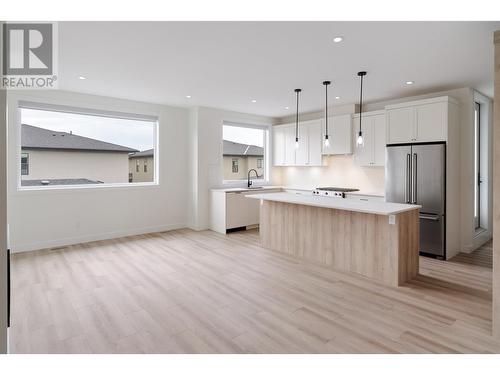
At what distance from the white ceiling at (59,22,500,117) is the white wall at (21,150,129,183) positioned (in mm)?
1165

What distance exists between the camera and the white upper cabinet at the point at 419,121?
14.2 ft

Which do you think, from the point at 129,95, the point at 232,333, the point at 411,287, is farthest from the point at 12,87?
the point at 411,287

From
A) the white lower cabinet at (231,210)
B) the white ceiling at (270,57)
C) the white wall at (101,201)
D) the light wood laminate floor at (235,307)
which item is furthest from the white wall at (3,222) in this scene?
the white lower cabinet at (231,210)

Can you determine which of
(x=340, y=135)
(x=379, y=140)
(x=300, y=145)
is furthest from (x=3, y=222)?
(x=300, y=145)

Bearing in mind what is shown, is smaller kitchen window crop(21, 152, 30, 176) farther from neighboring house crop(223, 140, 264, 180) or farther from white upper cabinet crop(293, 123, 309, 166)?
white upper cabinet crop(293, 123, 309, 166)

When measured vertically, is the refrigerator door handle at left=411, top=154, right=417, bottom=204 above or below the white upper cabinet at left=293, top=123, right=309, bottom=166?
below

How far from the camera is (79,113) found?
510cm

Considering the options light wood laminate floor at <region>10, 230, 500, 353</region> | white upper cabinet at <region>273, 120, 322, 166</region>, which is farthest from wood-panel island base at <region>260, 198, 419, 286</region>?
white upper cabinet at <region>273, 120, 322, 166</region>

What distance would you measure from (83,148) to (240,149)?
3331mm

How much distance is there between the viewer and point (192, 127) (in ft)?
20.6

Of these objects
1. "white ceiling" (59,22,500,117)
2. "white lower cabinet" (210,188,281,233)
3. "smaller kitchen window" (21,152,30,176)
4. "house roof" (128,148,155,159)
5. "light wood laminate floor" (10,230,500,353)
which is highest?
"white ceiling" (59,22,500,117)

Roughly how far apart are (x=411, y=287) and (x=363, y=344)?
1.42 m

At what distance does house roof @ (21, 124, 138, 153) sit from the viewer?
4.70 metres
